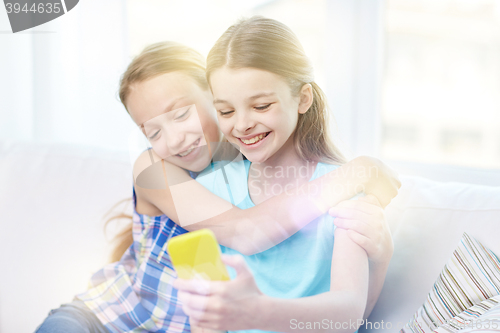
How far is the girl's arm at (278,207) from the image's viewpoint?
2.07ft

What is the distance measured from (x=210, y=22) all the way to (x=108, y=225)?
728 millimetres

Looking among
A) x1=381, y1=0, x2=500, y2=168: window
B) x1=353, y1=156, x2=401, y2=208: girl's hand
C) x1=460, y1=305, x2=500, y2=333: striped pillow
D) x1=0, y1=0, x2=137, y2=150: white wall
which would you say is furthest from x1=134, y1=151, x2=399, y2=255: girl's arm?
x1=0, y1=0, x2=137, y2=150: white wall

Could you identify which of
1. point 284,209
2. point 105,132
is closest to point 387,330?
point 284,209

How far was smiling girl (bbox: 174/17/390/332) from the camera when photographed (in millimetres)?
550

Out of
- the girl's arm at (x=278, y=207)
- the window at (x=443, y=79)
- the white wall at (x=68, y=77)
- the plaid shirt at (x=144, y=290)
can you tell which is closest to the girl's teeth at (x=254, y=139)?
the girl's arm at (x=278, y=207)

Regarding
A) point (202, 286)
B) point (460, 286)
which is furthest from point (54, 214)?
point (460, 286)

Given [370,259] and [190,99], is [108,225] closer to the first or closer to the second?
[190,99]

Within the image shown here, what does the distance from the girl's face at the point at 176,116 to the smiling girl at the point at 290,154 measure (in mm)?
98

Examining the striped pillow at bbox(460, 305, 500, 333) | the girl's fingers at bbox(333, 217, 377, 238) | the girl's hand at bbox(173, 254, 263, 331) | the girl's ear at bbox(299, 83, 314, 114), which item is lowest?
the striped pillow at bbox(460, 305, 500, 333)

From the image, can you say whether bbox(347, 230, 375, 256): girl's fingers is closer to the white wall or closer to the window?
the window

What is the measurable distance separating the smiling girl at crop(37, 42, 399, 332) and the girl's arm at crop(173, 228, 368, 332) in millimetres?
67

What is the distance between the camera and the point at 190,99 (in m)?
0.73

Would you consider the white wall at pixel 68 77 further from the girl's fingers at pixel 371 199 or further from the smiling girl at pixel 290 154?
the girl's fingers at pixel 371 199

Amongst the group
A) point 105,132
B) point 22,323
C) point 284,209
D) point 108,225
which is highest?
point 284,209
